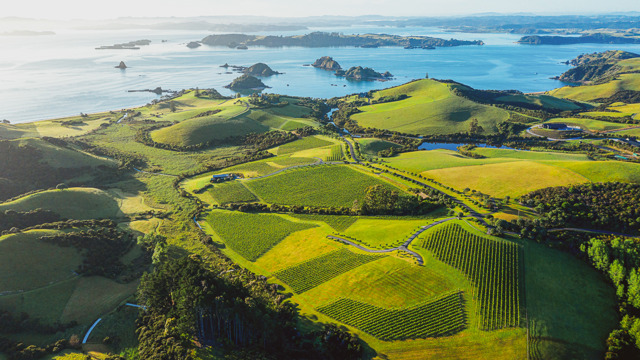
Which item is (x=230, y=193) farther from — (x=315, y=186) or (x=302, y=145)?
(x=302, y=145)

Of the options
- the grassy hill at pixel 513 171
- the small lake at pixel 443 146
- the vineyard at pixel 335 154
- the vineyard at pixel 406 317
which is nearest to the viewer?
the vineyard at pixel 406 317

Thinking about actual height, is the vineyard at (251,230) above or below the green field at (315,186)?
below

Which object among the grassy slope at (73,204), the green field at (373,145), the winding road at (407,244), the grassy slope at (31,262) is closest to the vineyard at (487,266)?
the winding road at (407,244)

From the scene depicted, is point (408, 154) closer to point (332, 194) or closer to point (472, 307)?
point (332, 194)

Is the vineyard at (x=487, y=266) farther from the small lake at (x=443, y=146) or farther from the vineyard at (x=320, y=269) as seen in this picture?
the small lake at (x=443, y=146)

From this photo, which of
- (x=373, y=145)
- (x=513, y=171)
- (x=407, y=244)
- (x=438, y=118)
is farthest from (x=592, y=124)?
(x=407, y=244)

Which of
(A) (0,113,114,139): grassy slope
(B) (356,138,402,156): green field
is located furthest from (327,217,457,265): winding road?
(A) (0,113,114,139): grassy slope

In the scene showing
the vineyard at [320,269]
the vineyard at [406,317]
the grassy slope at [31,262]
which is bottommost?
the vineyard at [406,317]
